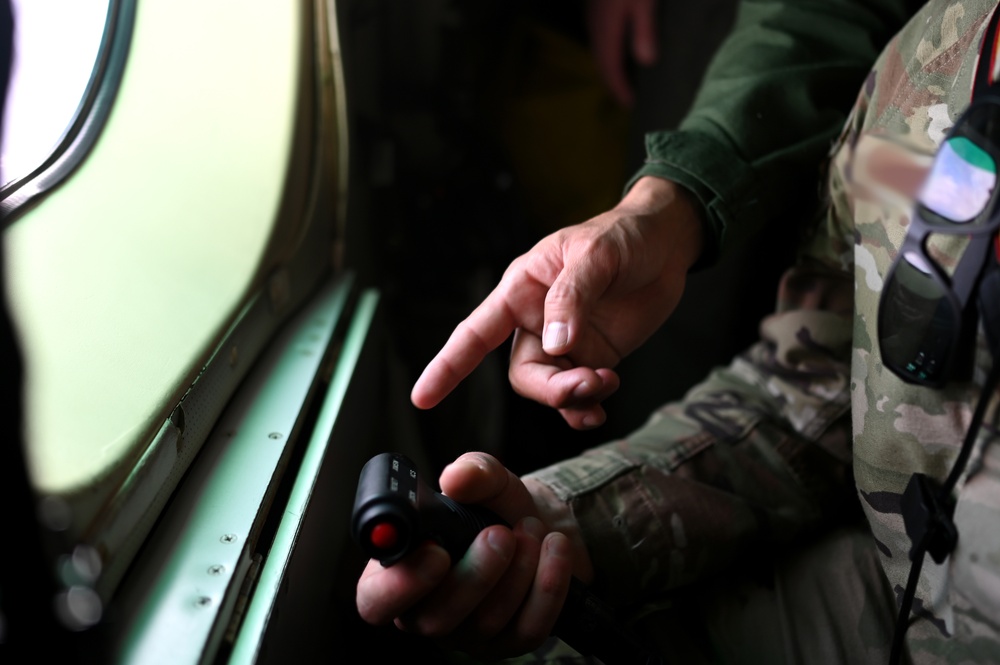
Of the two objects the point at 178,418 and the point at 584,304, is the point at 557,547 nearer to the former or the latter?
the point at 584,304

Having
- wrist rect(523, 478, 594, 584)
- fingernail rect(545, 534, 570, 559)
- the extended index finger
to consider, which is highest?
the extended index finger

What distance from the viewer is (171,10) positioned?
958 millimetres

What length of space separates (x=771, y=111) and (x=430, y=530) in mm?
661

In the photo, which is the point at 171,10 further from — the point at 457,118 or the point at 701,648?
the point at 701,648

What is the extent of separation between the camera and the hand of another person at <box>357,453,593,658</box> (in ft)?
1.86

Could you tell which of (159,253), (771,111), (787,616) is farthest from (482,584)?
(771,111)

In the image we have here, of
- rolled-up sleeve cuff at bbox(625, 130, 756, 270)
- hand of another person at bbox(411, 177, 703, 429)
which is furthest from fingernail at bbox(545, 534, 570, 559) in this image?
rolled-up sleeve cuff at bbox(625, 130, 756, 270)

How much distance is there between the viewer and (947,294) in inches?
21.7

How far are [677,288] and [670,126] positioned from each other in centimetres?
67

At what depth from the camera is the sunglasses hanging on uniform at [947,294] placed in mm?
503

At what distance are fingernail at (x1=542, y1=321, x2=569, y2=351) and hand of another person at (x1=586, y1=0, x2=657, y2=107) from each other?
1032 mm

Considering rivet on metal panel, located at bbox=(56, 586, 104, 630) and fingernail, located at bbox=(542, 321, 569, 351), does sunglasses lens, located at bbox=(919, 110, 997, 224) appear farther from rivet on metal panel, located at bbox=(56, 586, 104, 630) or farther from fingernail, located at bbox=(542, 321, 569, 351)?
rivet on metal panel, located at bbox=(56, 586, 104, 630)

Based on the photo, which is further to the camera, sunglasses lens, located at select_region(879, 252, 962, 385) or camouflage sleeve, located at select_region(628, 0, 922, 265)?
camouflage sleeve, located at select_region(628, 0, 922, 265)

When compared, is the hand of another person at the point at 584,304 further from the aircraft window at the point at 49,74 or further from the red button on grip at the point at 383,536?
the aircraft window at the point at 49,74
